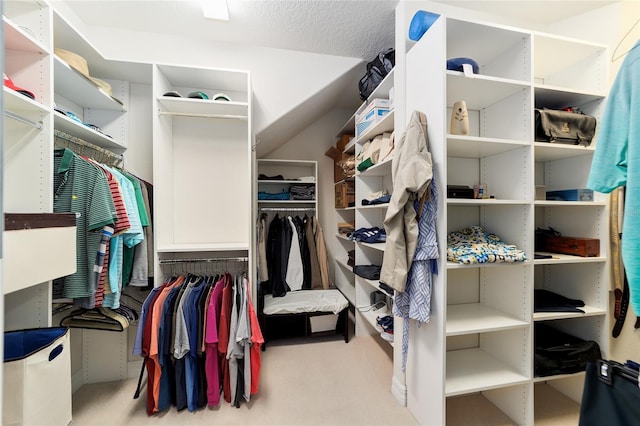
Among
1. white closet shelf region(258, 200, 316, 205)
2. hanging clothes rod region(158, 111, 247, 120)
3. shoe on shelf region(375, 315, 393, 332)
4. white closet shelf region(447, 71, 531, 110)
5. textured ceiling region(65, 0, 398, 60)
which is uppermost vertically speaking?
textured ceiling region(65, 0, 398, 60)

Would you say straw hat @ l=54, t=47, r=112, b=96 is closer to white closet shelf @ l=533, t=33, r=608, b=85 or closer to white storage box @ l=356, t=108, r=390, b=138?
white storage box @ l=356, t=108, r=390, b=138

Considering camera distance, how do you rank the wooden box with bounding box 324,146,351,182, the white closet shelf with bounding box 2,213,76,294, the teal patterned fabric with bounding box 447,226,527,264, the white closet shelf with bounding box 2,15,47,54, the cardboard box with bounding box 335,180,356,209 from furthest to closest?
the wooden box with bounding box 324,146,351,182, the cardboard box with bounding box 335,180,356,209, the teal patterned fabric with bounding box 447,226,527,264, the white closet shelf with bounding box 2,15,47,54, the white closet shelf with bounding box 2,213,76,294

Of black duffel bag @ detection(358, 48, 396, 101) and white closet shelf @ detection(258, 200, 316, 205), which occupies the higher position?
black duffel bag @ detection(358, 48, 396, 101)

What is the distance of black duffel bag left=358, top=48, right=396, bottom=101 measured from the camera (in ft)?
6.38

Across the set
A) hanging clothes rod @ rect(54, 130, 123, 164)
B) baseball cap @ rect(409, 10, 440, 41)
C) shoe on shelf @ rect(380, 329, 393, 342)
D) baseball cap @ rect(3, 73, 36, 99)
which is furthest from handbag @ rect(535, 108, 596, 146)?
hanging clothes rod @ rect(54, 130, 123, 164)

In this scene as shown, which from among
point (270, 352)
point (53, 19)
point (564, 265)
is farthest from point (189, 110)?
point (564, 265)

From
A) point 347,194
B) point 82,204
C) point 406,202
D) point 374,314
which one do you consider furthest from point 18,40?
point 374,314

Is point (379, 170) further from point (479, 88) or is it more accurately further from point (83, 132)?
point (83, 132)

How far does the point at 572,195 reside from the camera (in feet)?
5.39

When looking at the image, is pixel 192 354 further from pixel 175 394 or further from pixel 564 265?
pixel 564 265

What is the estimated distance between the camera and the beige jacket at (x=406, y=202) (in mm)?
1311

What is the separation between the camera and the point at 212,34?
2002 millimetres

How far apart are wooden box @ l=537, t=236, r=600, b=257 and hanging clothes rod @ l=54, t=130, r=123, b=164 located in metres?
3.10

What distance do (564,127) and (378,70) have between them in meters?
1.30
